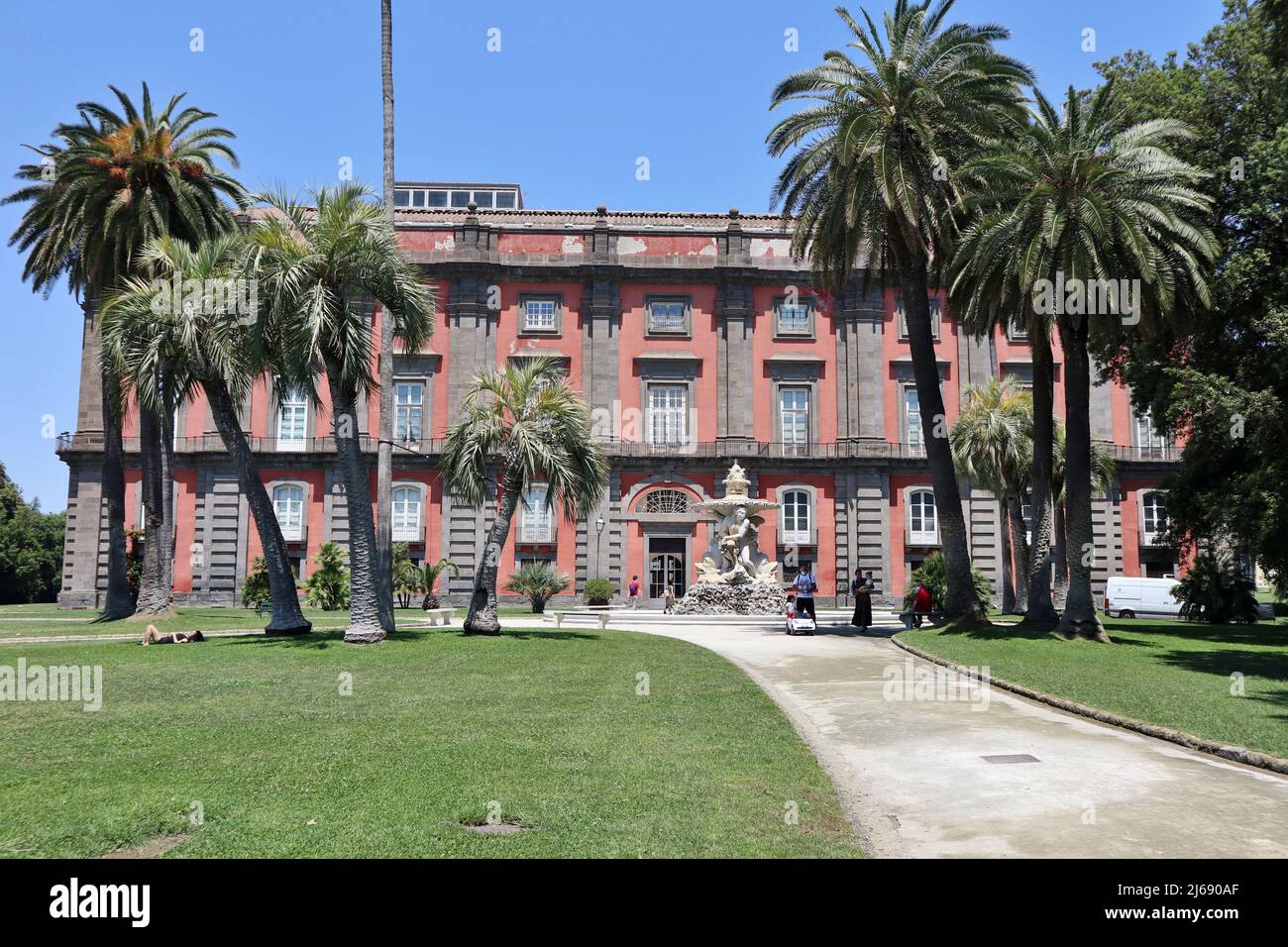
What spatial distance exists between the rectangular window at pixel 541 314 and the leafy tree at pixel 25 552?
36.4 meters

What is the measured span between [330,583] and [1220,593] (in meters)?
30.0

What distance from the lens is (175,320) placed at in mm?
19031

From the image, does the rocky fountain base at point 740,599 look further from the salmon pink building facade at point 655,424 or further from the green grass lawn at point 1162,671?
the green grass lawn at point 1162,671

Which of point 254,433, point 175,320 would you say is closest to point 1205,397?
point 175,320

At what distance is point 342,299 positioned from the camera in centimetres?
1853

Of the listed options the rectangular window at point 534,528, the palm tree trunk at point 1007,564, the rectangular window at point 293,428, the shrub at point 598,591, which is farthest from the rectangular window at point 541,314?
the palm tree trunk at point 1007,564

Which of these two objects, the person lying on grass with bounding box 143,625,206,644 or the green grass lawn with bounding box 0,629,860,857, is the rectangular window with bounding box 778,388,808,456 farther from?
the green grass lawn with bounding box 0,629,860,857

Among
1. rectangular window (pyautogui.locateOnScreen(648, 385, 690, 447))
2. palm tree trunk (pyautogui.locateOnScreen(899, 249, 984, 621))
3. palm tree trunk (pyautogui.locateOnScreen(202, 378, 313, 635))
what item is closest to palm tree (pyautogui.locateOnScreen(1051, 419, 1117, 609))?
palm tree trunk (pyautogui.locateOnScreen(899, 249, 984, 621))

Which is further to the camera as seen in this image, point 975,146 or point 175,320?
point 975,146

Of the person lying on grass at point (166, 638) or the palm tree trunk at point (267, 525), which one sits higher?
the palm tree trunk at point (267, 525)

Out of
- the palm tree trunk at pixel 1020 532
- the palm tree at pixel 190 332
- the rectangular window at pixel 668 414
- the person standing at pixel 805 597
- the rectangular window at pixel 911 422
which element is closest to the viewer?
the palm tree at pixel 190 332

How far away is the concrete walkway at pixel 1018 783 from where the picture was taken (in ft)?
19.6
